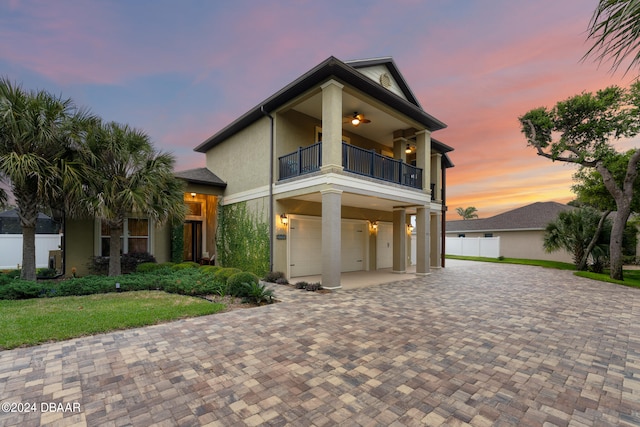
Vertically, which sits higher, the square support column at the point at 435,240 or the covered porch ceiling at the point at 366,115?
the covered porch ceiling at the point at 366,115

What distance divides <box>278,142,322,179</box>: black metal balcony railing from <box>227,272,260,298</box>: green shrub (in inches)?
159

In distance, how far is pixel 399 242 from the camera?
12.6 m

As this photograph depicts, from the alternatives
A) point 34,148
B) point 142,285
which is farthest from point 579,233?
point 34,148

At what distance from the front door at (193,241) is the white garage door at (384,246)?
9.60 m

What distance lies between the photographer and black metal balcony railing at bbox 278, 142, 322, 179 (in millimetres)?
8961

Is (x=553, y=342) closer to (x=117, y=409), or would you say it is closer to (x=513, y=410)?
(x=513, y=410)

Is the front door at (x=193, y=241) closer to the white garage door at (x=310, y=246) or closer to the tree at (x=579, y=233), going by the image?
the white garage door at (x=310, y=246)

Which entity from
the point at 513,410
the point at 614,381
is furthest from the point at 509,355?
the point at 513,410

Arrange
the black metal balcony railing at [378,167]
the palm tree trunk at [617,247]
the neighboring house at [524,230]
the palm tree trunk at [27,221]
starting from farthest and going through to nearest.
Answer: the neighboring house at [524,230]
the palm tree trunk at [617,247]
the black metal balcony railing at [378,167]
the palm tree trunk at [27,221]

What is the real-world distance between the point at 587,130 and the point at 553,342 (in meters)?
15.4

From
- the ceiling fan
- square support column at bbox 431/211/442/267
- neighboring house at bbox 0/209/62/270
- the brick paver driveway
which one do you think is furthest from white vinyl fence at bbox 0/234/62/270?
square support column at bbox 431/211/442/267

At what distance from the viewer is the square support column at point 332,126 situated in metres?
8.19

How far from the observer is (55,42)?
10.2 m

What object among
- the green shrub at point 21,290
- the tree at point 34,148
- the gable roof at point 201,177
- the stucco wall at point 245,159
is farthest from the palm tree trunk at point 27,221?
the stucco wall at point 245,159
